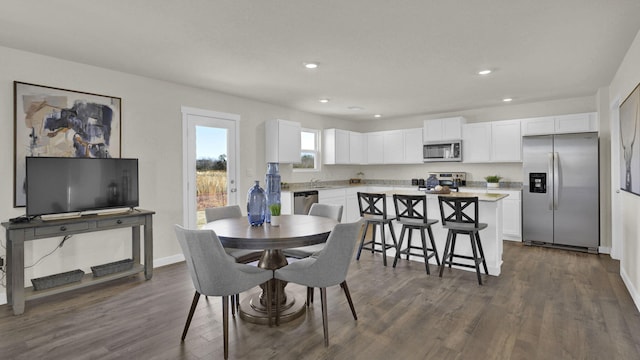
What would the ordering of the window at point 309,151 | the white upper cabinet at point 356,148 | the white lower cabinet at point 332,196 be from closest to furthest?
the white lower cabinet at point 332,196 → the window at point 309,151 → the white upper cabinet at point 356,148

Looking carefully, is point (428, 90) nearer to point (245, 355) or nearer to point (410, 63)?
point (410, 63)

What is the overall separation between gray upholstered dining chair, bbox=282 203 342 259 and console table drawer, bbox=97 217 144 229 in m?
1.71

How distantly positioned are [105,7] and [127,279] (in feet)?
9.26

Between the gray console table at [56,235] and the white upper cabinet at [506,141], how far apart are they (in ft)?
18.2

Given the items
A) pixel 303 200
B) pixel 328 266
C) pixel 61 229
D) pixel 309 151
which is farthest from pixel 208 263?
pixel 309 151

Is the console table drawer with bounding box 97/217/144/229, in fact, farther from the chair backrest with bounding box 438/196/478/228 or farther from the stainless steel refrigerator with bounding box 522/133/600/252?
the stainless steel refrigerator with bounding box 522/133/600/252

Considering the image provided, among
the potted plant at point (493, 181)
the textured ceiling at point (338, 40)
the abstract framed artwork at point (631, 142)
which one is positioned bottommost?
the potted plant at point (493, 181)

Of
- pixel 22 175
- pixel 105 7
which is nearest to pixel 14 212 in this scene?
pixel 22 175

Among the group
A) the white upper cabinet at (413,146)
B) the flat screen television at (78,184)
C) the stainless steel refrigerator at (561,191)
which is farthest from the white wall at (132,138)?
the stainless steel refrigerator at (561,191)

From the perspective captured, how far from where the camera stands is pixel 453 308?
9.76 feet

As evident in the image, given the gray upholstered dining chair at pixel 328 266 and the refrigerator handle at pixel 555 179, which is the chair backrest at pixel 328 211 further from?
the refrigerator handle at pixel 555 179

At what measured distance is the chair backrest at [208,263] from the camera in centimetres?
220

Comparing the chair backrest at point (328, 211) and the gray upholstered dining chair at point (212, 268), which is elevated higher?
the chair backrest at point (328, 211)

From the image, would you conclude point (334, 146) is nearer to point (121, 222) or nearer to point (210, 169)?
point (210, 169)
